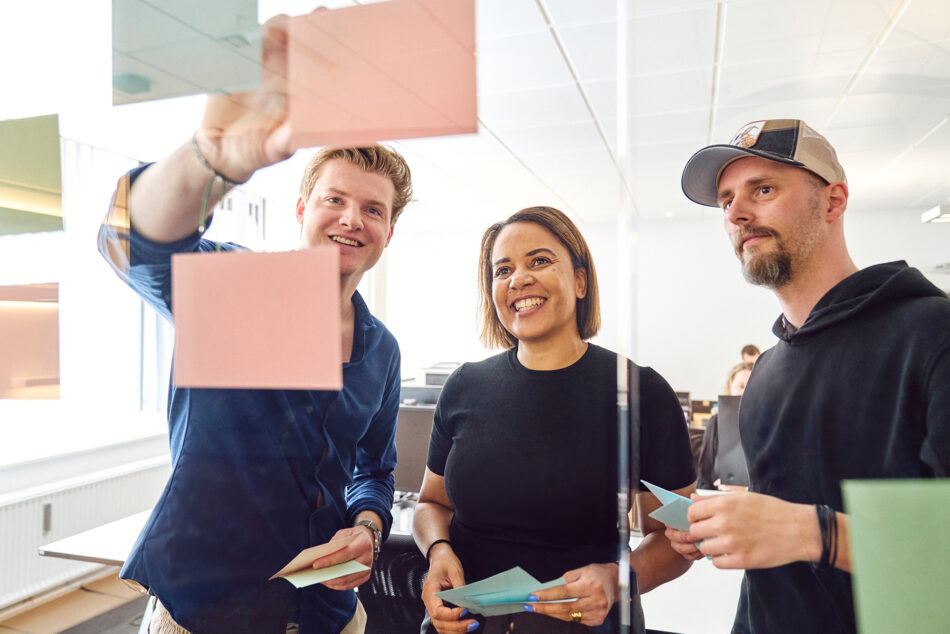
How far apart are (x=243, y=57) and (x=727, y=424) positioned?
541 millimetres

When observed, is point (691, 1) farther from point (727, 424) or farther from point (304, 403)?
point (304, 403)

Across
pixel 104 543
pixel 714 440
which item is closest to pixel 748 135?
pixel 714 440

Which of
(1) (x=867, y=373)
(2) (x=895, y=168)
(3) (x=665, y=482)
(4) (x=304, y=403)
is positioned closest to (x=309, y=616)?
(4) (x=304, y=403)

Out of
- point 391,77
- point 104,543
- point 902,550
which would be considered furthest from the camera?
point 104,543

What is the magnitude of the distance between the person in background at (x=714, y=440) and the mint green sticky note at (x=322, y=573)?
322mm

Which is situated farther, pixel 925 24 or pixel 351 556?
pixel 351 556

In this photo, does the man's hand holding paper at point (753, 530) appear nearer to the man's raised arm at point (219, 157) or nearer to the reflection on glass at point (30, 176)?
the man's raised arm at point (219, 157)

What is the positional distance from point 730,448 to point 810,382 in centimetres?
8

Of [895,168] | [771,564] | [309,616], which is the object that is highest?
[895,168]

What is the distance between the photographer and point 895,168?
14.9 inches

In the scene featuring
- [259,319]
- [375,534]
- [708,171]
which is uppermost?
[708,171]

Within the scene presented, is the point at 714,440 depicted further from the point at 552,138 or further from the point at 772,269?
the point at 552,138

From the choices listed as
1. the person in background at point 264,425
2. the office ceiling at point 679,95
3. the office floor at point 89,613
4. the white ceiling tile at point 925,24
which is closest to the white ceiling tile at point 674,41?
the office ceiling at point 679,95

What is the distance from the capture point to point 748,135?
400mm
